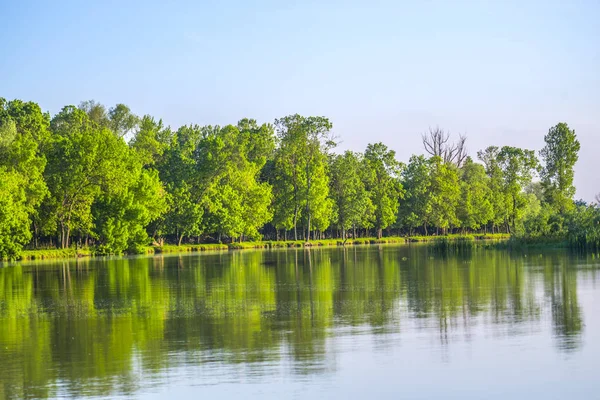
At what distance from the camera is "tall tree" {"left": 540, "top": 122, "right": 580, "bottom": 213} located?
10569 centimetres

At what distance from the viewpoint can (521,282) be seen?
31.7 meters

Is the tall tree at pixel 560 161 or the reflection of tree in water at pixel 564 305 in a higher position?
the tall tree at pixel 560 161

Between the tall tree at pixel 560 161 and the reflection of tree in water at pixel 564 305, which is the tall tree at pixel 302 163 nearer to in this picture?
the tall tree at pixel 560 161

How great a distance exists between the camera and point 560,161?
347 feet

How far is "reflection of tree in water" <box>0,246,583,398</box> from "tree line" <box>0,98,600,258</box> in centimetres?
2613

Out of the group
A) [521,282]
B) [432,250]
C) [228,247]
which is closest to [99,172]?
[228,247]

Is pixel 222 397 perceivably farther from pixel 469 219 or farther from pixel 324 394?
pixel 469 219

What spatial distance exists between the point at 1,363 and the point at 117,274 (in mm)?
29582

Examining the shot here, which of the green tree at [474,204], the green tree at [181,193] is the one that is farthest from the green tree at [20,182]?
the green tree at [474,204]

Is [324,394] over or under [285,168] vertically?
under

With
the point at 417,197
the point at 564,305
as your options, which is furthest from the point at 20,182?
the point at 417,197

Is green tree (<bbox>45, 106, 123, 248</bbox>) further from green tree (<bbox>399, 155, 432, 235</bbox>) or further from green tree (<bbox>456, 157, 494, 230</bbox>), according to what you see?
green tree (<bbox>456, 157, 494, 230</bbox>)

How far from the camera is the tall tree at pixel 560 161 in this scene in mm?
105688

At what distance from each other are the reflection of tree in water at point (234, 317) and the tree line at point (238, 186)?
1029 inches
